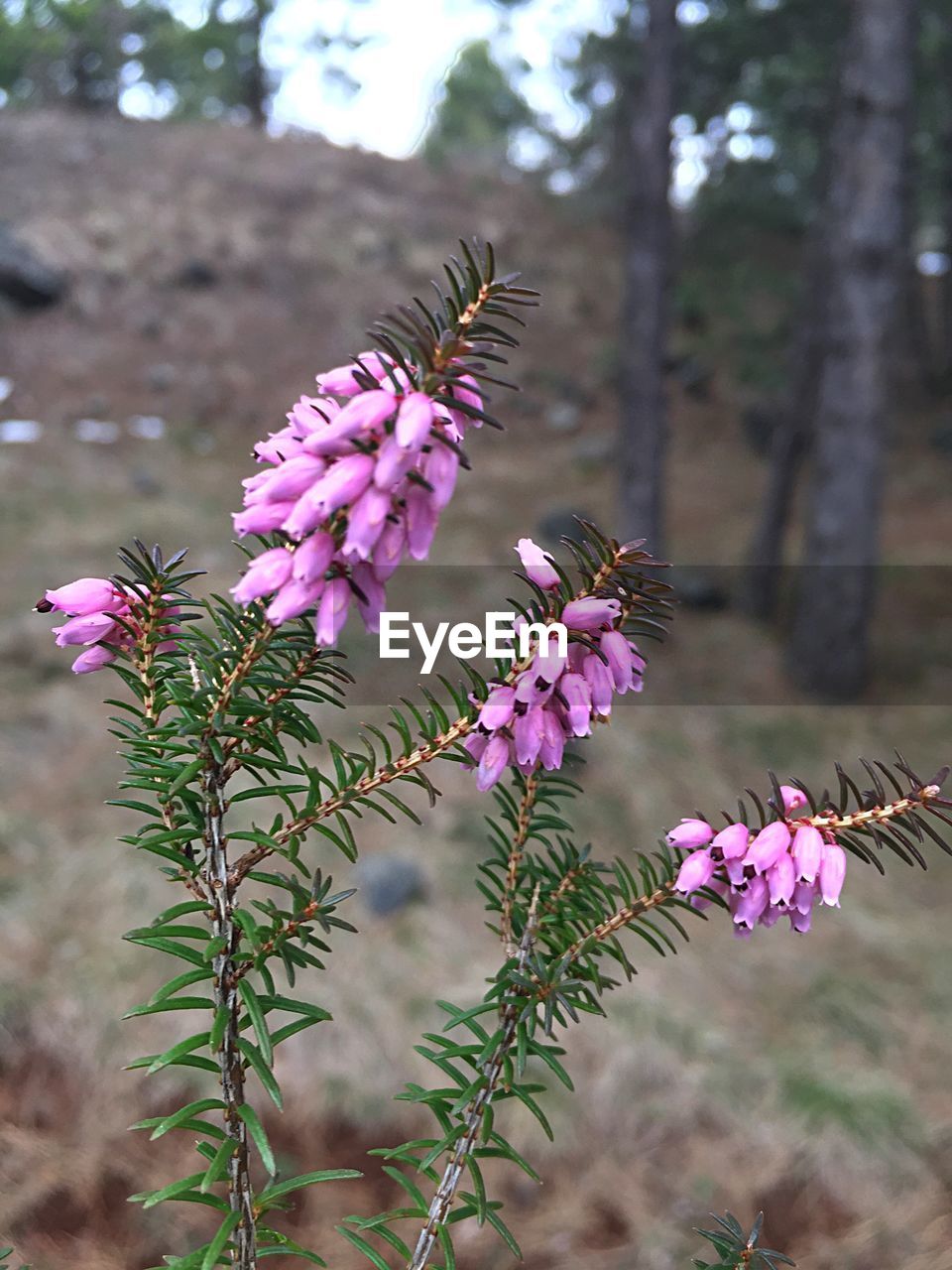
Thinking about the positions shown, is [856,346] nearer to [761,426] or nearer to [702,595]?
[702,595]

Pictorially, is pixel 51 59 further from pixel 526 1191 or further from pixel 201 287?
pixel 526 1191

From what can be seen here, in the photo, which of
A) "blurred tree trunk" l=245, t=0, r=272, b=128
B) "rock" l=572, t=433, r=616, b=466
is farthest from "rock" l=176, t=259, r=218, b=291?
"blurred tree trunk" l=245, t=0, r=272, b=128

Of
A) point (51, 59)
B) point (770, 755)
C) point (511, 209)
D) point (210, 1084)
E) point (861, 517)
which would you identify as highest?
point (51, 59)

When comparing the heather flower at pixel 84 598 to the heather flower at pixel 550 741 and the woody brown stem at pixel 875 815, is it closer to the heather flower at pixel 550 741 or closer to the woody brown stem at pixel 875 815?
the heather flower at pixel 550 741

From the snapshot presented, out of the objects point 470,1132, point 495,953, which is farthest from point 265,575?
point 495,953

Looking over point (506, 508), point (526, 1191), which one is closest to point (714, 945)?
point (526, 1191)

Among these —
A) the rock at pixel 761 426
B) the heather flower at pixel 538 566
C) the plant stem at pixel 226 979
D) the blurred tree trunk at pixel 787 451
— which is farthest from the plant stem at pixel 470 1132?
the rock at pixel 761 426
